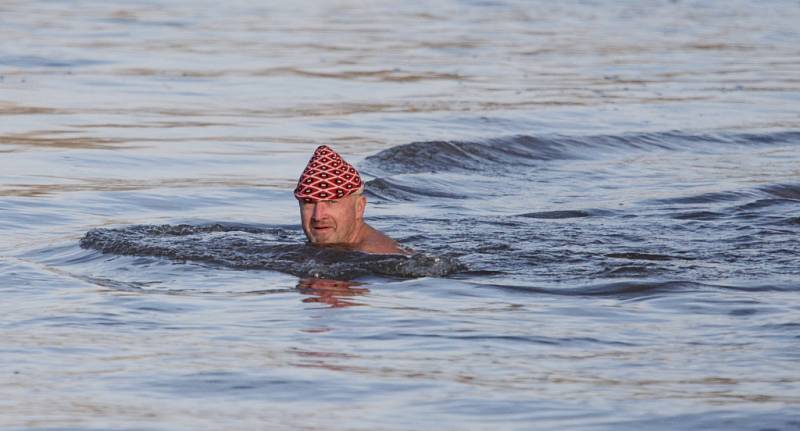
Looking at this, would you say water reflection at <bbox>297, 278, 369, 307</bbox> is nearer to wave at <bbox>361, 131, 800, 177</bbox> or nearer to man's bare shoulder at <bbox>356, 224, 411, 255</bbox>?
man's bare shoulder at <bbox>356, 224, 411, 255</bbox>

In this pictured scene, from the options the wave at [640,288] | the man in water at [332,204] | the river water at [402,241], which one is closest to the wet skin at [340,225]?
the man in water at [332,204]

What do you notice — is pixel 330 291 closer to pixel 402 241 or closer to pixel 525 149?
pixel 402 241

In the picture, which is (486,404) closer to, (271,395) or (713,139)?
(271,395)

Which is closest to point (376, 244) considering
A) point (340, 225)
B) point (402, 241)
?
point (340, 225)

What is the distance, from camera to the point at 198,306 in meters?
8.41

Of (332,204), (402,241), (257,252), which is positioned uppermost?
(332,204)

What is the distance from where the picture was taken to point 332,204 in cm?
946

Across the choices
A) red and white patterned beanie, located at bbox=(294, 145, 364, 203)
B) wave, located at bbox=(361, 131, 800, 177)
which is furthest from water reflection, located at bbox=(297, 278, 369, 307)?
wave, located at bbox=(361, 131, 800, 177)

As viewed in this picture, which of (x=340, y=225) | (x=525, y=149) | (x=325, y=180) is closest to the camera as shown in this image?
(x=325, y=180)

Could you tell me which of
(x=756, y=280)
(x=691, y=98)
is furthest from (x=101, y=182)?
(x=691, y=98)

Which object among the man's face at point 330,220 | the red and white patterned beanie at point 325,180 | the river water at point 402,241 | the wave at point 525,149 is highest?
the red and white patterned beanie at point 325,180

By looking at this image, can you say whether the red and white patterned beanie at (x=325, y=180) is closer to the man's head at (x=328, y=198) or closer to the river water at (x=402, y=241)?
the man's head at (x=328, y=198)

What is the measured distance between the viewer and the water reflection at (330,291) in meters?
8.58

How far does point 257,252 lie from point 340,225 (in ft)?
2.57
